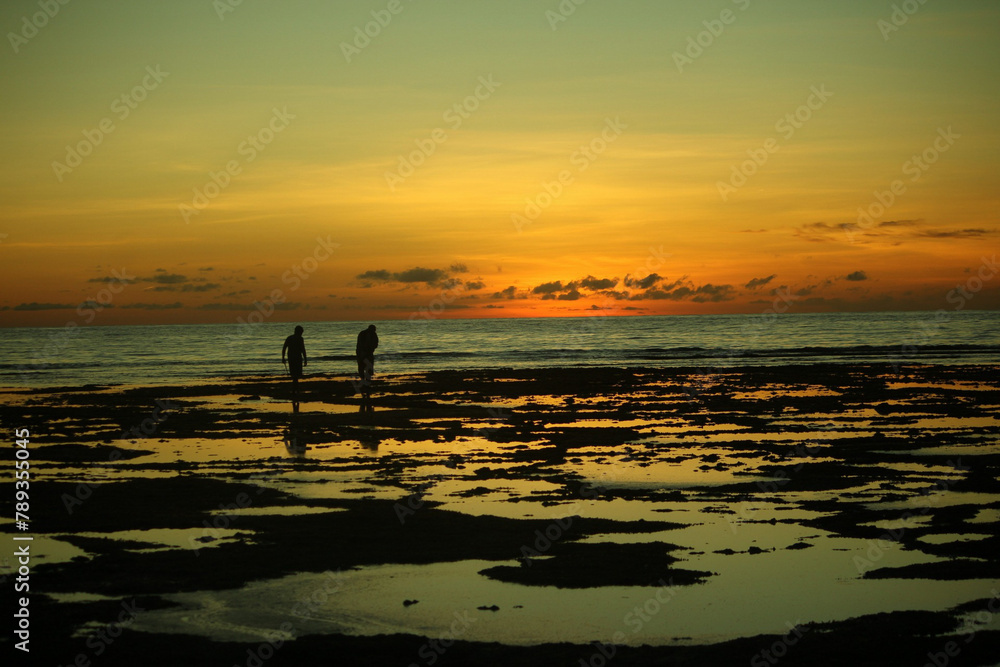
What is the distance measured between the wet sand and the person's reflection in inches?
3.7

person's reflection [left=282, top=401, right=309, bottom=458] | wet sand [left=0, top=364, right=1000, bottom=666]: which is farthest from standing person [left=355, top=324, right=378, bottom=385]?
wet sand [left=0, top=364, right=1000, bottom=666]

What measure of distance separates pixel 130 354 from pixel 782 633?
252 feet

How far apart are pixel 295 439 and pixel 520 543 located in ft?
34.6

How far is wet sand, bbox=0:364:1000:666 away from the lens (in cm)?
723

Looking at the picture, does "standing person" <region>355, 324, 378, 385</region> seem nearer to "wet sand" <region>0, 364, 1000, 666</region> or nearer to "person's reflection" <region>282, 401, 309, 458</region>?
"person's reflection" <region>282, 401, 309, 458</region>

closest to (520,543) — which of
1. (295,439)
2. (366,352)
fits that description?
(295,439)

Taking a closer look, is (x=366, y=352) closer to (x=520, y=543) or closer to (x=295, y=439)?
(x=295, y=439)

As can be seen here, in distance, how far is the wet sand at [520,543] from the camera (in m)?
7.23

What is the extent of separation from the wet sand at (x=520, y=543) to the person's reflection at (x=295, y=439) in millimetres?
94

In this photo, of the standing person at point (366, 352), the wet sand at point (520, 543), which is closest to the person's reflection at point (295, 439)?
the wet sand at point (520, 543)

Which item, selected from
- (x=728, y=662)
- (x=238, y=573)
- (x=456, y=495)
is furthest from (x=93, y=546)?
(x=728, y=662)

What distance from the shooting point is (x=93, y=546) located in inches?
400

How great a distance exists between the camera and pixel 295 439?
19.7m

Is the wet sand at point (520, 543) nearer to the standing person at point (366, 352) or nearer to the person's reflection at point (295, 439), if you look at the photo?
the person's reflection at point (295, 439)
